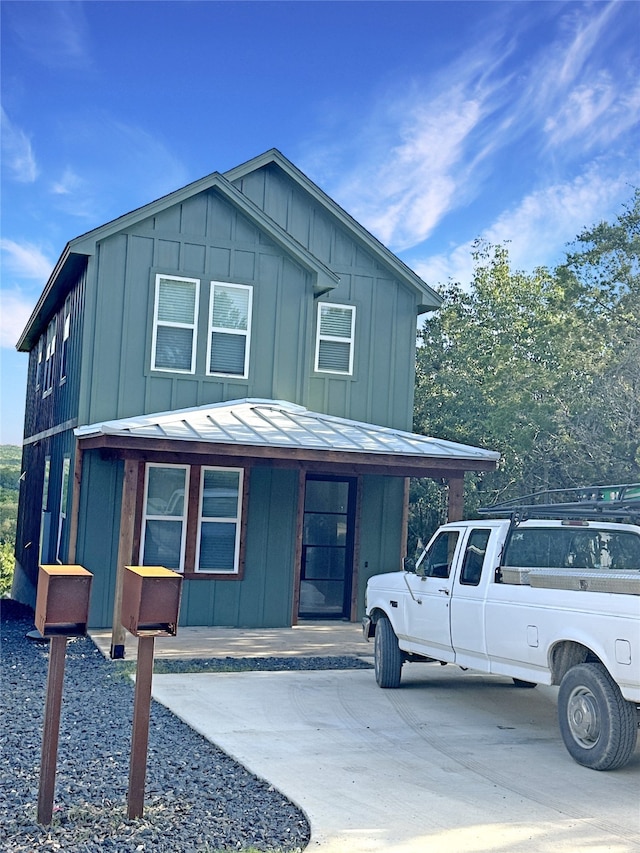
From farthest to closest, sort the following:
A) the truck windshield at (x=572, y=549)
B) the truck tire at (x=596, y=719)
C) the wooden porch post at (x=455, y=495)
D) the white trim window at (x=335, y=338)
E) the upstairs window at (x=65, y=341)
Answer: the upstairs window at (x=65, y=341) → the white trim window at (x=335, y=338) → the wooden porch post at (x=455, y=495) → the truck windshield at (x=572, y=549) → the truck tire at (x=596, y=719)

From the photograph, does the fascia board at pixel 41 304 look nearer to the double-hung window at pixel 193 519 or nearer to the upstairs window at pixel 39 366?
the upstairs window at pixel 39 366

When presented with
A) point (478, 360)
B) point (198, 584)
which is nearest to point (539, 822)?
point (198, 584)

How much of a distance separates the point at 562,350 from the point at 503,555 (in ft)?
37.6

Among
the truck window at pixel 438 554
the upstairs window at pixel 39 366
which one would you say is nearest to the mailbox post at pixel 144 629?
the truck window at pixel 438 554

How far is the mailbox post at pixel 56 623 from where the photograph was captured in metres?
5.23

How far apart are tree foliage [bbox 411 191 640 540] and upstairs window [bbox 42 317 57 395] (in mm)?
8792

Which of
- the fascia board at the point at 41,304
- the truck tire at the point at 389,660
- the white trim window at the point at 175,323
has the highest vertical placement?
the fascia board at the point at 41,304

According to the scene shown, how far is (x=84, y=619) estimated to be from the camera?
5.36 metres

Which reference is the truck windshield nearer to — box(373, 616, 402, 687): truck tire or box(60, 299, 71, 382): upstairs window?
box(373, 616, 402, 687): truck tire

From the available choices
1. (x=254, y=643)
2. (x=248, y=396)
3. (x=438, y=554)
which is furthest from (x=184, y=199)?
(x=438, y=554)

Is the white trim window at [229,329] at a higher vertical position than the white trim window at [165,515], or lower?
higher

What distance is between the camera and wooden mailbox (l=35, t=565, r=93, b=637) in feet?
17.2

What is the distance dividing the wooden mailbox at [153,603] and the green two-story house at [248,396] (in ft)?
20.4

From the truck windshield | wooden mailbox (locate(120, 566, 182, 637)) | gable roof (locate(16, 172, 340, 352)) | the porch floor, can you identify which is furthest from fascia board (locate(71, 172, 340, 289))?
wooden mailbox (locate(120, 566, 182, 637))
